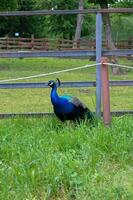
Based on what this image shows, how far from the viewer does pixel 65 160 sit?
4504mm

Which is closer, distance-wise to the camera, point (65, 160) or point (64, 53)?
point (65, 160)

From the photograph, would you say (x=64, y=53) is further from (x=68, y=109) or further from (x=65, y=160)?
(x=65, y=160)

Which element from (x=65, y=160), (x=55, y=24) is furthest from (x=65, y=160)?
(x=55, y=24)

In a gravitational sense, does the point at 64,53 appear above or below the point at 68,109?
above

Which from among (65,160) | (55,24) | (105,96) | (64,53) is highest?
(64,53)

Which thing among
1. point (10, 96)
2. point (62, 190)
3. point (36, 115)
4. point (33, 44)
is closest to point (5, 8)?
point (33, 44)

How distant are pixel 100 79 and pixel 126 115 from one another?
57cm

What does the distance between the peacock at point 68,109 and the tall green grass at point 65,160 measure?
0.14m

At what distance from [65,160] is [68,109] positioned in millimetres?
1687

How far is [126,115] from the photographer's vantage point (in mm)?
6426

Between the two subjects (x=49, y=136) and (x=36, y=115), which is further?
(x=36, y=115)

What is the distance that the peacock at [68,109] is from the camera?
20.1ft

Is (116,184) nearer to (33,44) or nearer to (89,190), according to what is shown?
(89,190)

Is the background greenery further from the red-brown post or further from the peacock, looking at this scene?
the red-brown post
